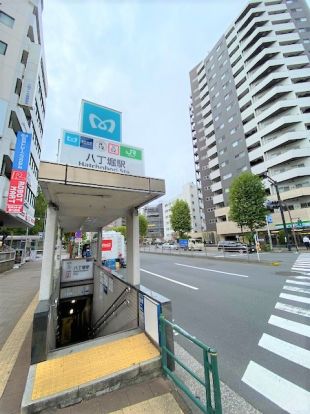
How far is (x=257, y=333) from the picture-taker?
4.41 m

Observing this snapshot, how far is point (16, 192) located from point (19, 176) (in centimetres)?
123

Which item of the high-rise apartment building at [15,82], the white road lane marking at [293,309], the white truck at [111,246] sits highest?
the high-rise apartment building at [15,82]

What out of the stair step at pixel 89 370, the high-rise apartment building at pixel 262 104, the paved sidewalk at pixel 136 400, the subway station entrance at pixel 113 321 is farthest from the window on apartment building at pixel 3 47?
the high-rise apartment building at pixel 262 104

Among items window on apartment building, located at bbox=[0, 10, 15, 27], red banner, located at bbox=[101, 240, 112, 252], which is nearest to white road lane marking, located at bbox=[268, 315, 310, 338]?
red banner, located at bbox=[101, 240, 112, 252]

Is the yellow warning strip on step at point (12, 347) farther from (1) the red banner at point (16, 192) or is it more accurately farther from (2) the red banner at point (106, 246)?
(1) the red banner at point (16, 192)

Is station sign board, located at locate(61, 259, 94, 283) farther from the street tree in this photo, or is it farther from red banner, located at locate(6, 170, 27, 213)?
the street tree

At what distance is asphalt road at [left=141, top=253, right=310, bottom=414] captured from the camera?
278cm

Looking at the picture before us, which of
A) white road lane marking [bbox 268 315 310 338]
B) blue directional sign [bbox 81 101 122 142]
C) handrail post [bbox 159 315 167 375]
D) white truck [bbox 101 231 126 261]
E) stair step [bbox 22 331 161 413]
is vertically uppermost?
blue directional sign [bbox 81 101 122 142]

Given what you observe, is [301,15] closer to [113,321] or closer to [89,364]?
[113,321]

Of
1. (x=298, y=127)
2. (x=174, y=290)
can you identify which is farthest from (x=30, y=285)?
(x=298, y=127)

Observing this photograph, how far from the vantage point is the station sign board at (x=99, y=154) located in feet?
12.5

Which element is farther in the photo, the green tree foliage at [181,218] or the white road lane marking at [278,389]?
the green tree foliage at [181,218]

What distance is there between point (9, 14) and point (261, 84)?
37072mm

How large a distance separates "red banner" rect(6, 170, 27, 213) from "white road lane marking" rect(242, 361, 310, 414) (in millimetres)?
16062
